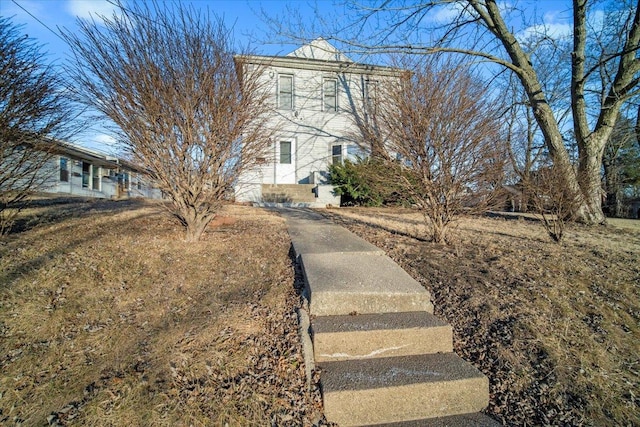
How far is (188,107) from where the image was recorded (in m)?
3.93

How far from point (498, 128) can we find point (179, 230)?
16.9 ft

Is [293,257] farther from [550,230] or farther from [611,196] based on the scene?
[611,196]

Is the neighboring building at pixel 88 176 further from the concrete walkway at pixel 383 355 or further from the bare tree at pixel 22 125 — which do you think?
the concrete walkway at pixel 383 355

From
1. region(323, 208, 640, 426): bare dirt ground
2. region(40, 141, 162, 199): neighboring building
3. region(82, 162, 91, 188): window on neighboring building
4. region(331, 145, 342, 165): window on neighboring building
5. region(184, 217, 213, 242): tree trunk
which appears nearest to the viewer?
region(323, 208, 640, 426): bare dirt ground

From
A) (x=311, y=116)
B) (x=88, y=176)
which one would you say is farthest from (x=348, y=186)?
(x=88, y=176)

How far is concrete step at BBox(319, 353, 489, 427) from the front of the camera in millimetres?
1939

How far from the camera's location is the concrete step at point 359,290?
106 inches

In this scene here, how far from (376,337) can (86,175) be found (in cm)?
2357

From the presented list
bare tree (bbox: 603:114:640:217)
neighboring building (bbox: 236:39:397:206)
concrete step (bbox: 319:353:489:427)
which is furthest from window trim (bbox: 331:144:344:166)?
concrete step (bbox: 319:353:489:427)

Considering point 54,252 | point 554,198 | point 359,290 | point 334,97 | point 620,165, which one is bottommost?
point 359,290

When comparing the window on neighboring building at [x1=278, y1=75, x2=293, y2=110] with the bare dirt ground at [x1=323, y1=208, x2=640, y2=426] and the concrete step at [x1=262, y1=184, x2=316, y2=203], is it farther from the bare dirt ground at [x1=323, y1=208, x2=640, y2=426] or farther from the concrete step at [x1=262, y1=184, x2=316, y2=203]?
the bare dirt ground at [x1=323, y1=208, x2=640, y2=426]

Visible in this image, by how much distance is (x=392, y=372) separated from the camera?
7.06 feet

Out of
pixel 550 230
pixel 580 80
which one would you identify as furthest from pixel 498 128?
pixel 580 80

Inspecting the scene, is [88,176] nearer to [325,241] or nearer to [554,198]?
[325,241]
